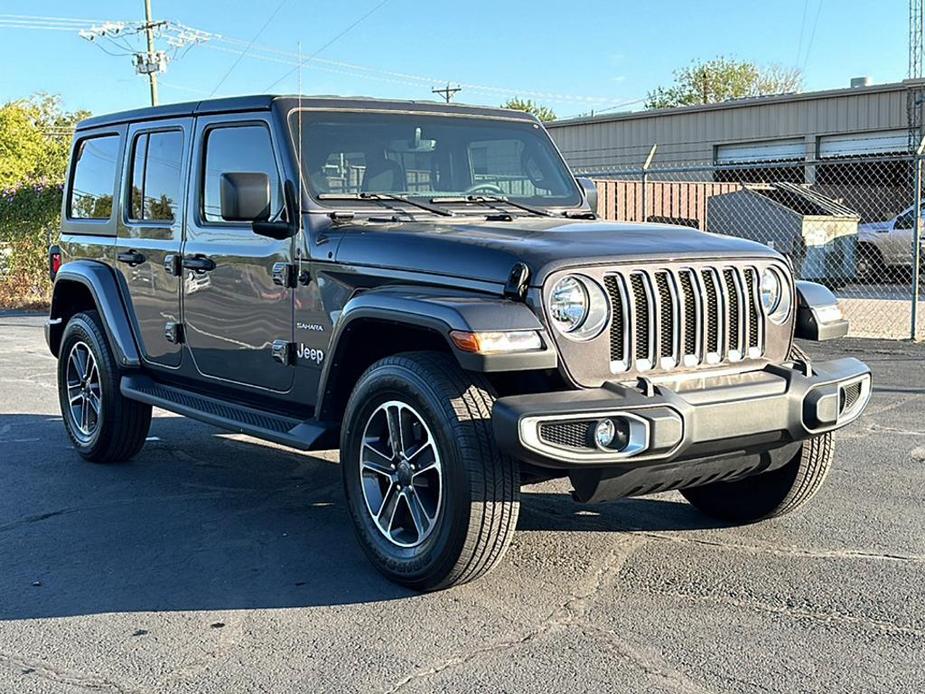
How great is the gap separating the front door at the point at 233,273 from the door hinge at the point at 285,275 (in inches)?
1.1

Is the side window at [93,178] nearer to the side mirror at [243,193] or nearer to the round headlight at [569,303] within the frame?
the side mirror at [243,193]

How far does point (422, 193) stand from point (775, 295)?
180cm

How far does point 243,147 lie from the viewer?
5383 millimetres

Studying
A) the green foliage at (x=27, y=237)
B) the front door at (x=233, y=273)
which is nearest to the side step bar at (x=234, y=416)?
the front door at (x=233, y=273)

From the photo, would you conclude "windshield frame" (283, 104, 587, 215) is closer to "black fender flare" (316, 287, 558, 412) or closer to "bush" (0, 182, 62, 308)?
"black fender flare" (316, 287, 558, 412)

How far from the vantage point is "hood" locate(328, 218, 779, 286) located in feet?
13.0

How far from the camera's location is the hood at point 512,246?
13.0ft

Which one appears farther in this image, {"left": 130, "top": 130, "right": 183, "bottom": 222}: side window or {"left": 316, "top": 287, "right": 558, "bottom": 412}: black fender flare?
{"left": 130, "top": 130, "right": 183, "bottom": 222}: side window

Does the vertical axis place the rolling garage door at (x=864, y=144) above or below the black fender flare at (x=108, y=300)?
above

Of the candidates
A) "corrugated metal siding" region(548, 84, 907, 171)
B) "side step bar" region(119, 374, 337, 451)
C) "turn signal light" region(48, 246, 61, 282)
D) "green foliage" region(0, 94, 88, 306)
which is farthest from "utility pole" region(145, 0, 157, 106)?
"side step bar" region(119, 374, 337, 451)

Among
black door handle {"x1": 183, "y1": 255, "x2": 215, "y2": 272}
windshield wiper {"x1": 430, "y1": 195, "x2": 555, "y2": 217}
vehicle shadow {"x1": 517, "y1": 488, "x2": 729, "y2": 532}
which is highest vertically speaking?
windshield wiper {"x1": 430, "y1": 195, "x2": 555, "y2": 217}

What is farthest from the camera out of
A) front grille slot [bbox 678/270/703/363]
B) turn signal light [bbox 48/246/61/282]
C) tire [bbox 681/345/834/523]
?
turn signal light [bbox 48/246/61/282]

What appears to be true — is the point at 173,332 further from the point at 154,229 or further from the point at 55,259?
the point at 55,259

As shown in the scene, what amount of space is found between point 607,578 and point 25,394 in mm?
6666
